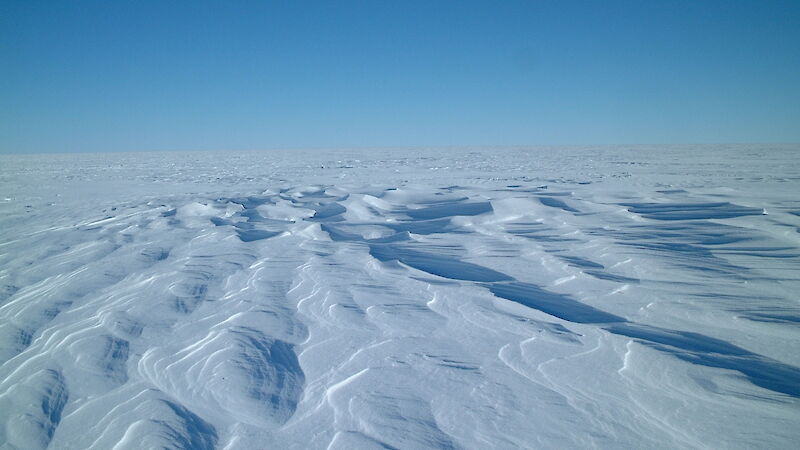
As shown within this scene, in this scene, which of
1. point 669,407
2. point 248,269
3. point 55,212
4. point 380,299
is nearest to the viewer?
point 669,407

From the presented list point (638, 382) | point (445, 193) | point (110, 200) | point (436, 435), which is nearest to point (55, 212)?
point (110, 200)

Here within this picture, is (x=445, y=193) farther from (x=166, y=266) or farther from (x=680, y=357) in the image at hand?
(x=680, y=357)

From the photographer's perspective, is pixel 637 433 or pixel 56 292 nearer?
pixel 637 433

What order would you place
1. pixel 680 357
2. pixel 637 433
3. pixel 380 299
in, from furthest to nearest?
pixel 380 299 → pixel 680 357 → pixel 637 433

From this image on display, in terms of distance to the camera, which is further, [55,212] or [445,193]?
[445,193]

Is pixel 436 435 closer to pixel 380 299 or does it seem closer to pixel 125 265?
pixel 380 299

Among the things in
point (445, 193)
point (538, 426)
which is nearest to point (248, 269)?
point (538, 426)
